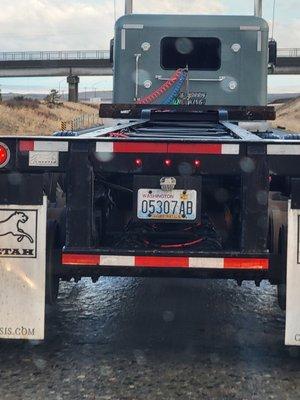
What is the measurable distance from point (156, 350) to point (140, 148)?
58.5 inches

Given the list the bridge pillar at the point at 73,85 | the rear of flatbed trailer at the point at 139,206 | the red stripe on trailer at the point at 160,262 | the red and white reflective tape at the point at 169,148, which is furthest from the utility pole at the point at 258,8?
the bridge pillar at the point at 73,85

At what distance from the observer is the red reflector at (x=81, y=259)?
4168 millimetres

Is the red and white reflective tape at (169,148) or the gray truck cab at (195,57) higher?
the gray truck cab at (195,57)

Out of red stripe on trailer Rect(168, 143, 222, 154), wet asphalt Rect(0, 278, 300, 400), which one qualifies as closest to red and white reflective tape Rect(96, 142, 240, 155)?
red stripe on trailer Rect(168, 143, 222, 154)

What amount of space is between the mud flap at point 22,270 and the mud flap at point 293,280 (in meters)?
1.61

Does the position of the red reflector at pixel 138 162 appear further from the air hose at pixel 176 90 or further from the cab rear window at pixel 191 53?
the cab rear window at pixel 191 53

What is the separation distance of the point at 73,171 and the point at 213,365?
5.31ft

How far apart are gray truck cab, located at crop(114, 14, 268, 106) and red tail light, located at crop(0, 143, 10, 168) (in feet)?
13.3

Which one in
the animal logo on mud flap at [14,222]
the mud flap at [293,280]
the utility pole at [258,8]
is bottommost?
the mud flap at [293,280]

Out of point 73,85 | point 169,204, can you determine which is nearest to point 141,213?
point 169,204

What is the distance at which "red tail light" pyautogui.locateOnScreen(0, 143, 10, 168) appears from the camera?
13.6 ft

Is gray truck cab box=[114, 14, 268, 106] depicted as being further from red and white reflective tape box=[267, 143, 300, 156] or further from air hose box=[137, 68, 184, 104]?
red and white reflective tape box=[267, 143, 300, 156]

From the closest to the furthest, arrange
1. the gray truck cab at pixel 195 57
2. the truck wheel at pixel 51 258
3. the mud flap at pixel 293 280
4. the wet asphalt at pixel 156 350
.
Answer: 1. the wet asphalt at pixel 156 350
2. the mud flap at pixel 293 280
3. the truck wheel at pixel 51 258
4. the gray truck cab at pixel 195 57

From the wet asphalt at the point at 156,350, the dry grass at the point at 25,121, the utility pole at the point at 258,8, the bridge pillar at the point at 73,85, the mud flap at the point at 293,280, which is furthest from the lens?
the bridge pillar at the point at 73,85
